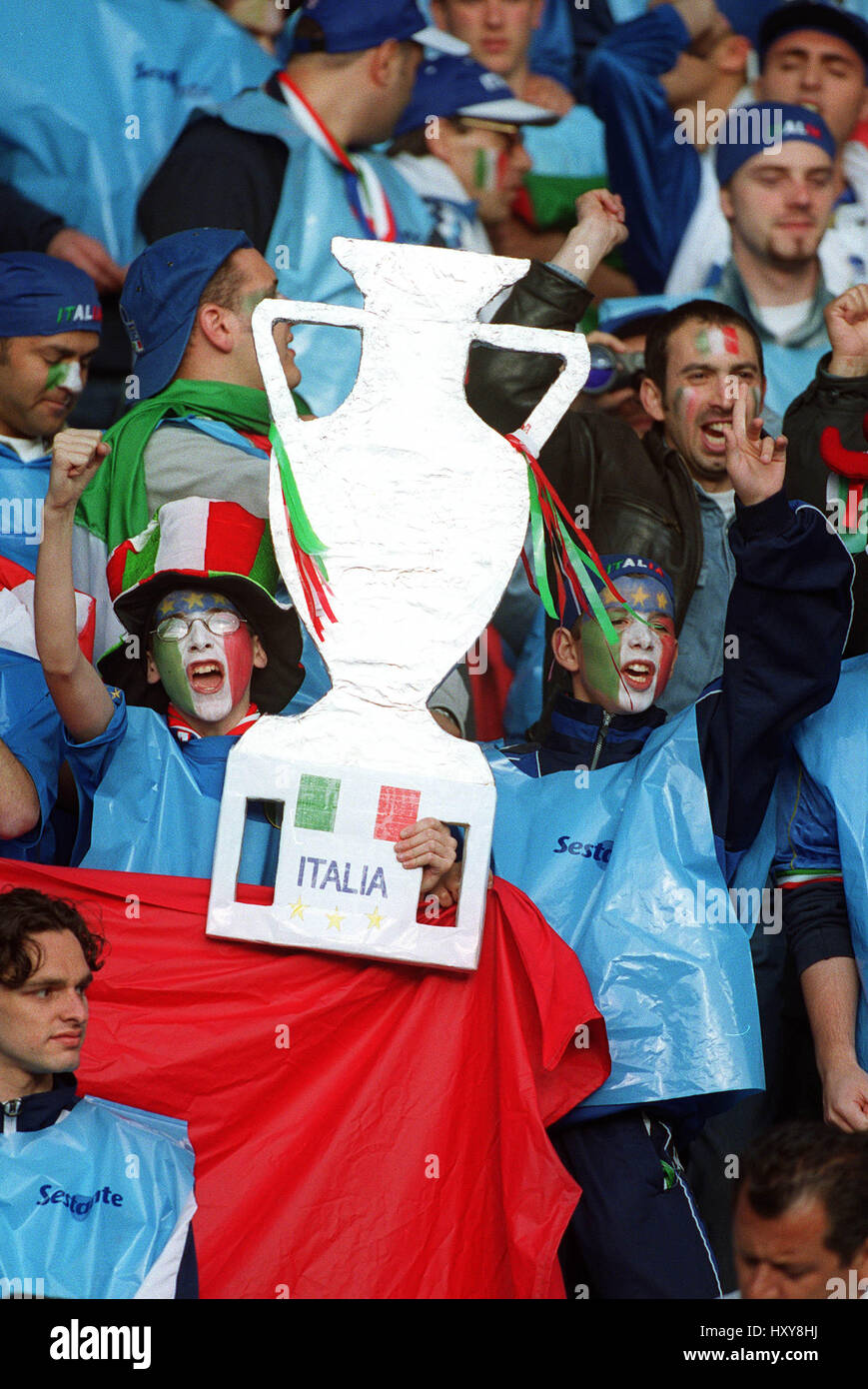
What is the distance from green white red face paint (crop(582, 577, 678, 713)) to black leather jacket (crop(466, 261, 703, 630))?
0.35m

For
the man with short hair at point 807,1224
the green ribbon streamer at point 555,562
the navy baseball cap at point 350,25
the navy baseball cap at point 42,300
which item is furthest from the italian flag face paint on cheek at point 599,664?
the navy baseball cap at point 350,25

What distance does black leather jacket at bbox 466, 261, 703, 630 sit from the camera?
12.3 feet

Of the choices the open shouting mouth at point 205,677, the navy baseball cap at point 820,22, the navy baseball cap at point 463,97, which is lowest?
the open shouting mouth at point 205,677

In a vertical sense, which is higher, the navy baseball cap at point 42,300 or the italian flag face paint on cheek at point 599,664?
the navy baseball cap at point 42,300

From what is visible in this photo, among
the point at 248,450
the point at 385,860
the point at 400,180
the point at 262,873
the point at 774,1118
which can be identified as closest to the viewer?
the point at 385,860

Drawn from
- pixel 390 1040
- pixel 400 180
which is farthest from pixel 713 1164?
pixel 400 180

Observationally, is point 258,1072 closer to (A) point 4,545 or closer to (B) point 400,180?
(A) point 4,545

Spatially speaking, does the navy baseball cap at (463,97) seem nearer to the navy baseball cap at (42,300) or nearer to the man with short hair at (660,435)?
the man with short hair at (660,435)

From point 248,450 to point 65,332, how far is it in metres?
0.47

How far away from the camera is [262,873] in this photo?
3.14 meters

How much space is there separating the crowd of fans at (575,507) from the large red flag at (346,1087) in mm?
131

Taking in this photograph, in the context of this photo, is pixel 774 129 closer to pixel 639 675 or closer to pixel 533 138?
pixel 533 138

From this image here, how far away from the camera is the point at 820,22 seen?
4.67 meters

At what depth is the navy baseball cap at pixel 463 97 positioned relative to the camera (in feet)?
15.0
